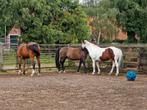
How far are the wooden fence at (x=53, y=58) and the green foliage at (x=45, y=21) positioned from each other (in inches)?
573

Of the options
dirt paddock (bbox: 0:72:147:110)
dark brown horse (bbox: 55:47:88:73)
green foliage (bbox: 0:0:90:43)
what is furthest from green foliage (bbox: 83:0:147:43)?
dirt paddock (bbox: 0:72:147:110)

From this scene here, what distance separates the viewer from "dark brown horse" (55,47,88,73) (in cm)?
2111

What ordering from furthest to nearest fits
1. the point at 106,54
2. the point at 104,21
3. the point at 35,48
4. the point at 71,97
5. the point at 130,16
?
the point at 104,21 → the point at 130,16 → the point at 106,54 → the point at 35,48 → the point at 71,97

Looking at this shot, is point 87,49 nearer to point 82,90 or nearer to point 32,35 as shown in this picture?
point 82,90

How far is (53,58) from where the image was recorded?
23.8 metres

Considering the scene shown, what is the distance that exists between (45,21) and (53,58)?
15917 mm

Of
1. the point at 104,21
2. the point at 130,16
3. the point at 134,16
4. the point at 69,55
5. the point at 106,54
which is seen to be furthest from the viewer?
the point at 104,21

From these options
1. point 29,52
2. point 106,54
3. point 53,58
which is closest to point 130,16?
point 53,58

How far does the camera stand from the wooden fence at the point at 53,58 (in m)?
20.8

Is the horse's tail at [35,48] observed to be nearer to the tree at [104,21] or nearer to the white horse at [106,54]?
the white horse at [106,54]

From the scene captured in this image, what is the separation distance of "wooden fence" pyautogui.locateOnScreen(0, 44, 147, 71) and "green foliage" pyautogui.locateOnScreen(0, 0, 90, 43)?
14.6 metres

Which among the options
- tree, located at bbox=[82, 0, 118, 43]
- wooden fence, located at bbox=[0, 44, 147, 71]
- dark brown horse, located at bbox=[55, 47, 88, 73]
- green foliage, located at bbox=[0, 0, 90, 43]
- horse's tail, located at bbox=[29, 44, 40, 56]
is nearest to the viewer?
horse's tail, located at bbox=[29, 44, 40, 56]

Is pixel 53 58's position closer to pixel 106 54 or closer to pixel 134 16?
pixel 106 54

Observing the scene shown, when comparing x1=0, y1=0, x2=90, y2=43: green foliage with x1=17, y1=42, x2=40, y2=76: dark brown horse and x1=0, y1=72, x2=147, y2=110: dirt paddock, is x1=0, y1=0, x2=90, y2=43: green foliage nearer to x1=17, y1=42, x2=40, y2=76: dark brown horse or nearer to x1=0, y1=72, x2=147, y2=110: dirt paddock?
x1=17, y1=42, x2=40, y2=76: dark brown horse
